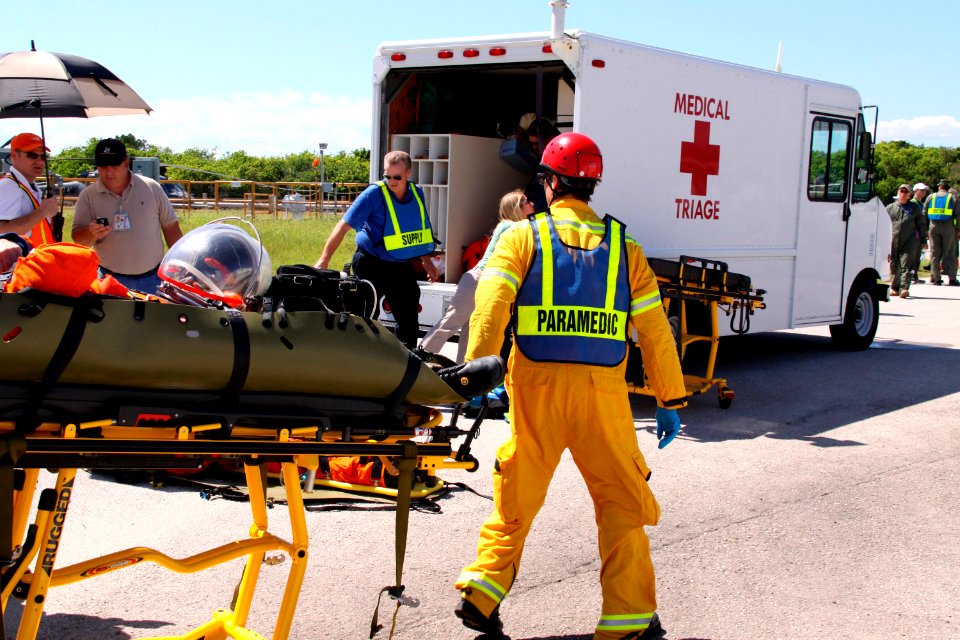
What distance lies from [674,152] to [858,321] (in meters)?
3.87

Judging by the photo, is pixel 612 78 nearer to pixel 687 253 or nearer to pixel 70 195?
pixel 687 253

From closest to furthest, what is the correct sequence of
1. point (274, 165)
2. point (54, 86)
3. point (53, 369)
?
point (53, 369)
point (54, 86)
point (274, 165)

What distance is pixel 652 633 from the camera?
12.4 ft

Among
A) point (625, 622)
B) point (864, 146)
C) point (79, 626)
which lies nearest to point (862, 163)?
point (864, 146)

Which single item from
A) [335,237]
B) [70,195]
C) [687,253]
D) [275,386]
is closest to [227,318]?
[275,386]

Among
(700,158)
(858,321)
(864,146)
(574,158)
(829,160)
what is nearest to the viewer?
(574,158)

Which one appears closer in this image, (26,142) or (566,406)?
(566,406)

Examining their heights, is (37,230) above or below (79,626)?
above

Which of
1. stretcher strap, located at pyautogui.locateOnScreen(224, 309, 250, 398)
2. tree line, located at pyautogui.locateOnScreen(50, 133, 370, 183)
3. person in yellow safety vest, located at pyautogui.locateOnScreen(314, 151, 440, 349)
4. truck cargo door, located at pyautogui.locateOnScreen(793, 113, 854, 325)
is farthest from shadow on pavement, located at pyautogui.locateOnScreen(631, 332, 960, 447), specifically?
tree line, located at pyautogui.locateOnScreen(50, 133, 370, 183)

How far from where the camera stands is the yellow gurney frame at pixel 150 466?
2615 millimetres

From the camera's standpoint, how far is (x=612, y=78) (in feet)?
25.2

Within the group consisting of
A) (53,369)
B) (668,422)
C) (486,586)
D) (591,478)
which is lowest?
(486,586)

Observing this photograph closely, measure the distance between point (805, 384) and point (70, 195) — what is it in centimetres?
2950

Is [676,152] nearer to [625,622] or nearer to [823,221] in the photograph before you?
[823,221]
